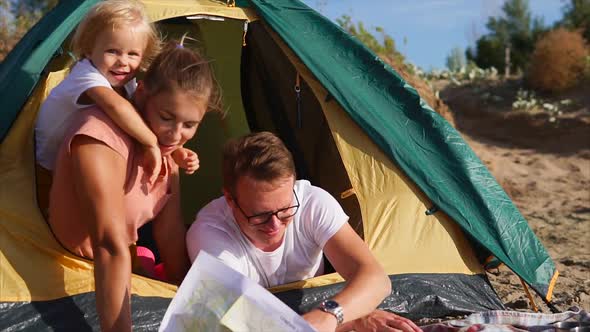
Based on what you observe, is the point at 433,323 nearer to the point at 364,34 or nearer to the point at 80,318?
the point at 80,318

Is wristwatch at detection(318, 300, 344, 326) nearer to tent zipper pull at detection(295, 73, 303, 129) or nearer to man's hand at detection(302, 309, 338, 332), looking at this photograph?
man's hand at detection(302, 309, 338, 332)

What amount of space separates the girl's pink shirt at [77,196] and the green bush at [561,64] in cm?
778

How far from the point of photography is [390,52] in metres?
8.07

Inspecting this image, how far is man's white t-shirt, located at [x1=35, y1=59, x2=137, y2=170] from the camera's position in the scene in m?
2.22

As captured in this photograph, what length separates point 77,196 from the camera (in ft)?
7.00

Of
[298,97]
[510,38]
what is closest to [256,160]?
[298,97]

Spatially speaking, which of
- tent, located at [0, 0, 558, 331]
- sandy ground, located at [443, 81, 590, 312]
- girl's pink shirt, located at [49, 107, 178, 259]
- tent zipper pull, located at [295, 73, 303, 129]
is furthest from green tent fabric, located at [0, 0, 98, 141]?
sandy ground, located at [443, 81, 590, 312]

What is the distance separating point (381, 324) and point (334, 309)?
0.32 meters

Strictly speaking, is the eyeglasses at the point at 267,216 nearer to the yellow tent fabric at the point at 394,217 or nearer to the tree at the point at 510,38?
the yellow tent fabric at the point at 394,217

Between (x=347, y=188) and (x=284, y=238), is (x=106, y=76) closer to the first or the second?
(x=284, y=238)

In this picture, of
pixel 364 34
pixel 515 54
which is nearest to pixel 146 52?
pixel 364 34

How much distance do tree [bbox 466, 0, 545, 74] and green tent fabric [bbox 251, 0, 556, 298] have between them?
1289 cm

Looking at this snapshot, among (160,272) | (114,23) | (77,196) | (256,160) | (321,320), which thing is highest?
(114,23)

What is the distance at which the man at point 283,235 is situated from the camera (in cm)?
208
